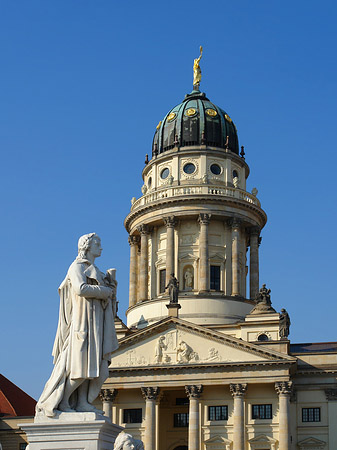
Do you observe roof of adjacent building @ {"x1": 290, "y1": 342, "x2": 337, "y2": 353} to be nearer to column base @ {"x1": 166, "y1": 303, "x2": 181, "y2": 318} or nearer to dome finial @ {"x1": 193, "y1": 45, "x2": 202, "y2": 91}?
column base @ {"x1": 166, "y1": 303, "x2": 181, "y2": 318}

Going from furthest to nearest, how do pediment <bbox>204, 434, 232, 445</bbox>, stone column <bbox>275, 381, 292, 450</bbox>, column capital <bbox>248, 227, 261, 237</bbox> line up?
column capital <bbox>248, 227, 261, 237</bbox>
pediment <bbox>204, 434, 232, 445</bbox>
stone column <bbox>275, 381, 292, 450</bbox>

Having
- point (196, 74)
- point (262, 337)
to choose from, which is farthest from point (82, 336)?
point (196, 74)

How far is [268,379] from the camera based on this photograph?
60.6 metres

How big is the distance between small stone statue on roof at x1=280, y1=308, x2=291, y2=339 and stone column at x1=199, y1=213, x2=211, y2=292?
28.1 feet

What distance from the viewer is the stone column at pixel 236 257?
72250mm

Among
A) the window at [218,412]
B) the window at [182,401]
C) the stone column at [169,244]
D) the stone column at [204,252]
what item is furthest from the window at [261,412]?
the stone column at [169,244]

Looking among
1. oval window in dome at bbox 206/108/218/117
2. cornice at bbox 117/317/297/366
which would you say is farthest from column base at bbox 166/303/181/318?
oval window in dome at bbox 206/108/218/117

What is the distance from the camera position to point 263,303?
67938 mm

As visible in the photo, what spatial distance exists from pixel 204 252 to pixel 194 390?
14492mm

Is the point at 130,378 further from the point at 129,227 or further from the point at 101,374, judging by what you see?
the point at 101,374

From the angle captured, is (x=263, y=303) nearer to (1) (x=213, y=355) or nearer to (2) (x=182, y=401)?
(1) (x=213, y=355)

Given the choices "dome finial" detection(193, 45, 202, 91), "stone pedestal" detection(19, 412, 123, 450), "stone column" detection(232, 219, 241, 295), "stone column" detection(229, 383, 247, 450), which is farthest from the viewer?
"dome finial" detection(193, 45, 202, 91)

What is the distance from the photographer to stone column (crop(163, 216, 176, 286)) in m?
72.8

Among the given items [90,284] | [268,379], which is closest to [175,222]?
[268,379]
